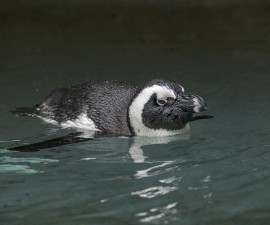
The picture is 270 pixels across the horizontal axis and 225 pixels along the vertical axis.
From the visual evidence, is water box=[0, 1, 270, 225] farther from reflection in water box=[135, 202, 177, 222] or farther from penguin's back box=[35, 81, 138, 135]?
penguin's back box=[35, 81, 138, 135]

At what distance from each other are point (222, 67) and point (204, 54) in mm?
Answer: 631

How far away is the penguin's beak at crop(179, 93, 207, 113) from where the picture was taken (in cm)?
491

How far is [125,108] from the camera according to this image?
5297 millimetres

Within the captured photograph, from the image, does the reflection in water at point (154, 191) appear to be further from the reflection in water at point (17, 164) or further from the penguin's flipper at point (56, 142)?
the penguin's flipper at point (56, 142)

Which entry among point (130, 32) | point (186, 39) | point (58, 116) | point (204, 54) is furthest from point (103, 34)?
point (58, 116)

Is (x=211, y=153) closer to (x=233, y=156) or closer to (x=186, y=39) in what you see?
(x=233, y=156)

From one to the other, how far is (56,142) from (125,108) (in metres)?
0.68

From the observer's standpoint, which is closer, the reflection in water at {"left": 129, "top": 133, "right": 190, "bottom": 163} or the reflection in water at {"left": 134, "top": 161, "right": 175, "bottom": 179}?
the reflection in water at {"left": 134, "top": 161, "right": 175, "bottom": 179}

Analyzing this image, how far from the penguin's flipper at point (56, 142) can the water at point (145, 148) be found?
1.7 inches

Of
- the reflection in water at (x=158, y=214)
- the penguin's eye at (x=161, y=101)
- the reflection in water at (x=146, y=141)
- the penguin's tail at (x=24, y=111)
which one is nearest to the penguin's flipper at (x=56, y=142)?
the reflection in water at (x=146, y=141)

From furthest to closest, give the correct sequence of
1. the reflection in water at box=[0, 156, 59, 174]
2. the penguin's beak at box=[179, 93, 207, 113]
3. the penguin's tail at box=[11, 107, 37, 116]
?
the penguin's tail at box=[11, 107, 37, 116], the penguin's beak at box=[179, 93, 207, 113], the reflection in water at box=[0, 156, 59, 174]

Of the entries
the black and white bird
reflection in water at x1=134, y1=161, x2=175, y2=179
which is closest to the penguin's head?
the black and white bird

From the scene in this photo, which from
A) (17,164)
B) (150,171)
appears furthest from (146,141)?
(17,164)

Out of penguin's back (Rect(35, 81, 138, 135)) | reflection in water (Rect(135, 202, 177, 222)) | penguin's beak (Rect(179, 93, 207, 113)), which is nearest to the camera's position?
reflection in water (Rect(135, 202, 177, 222))
